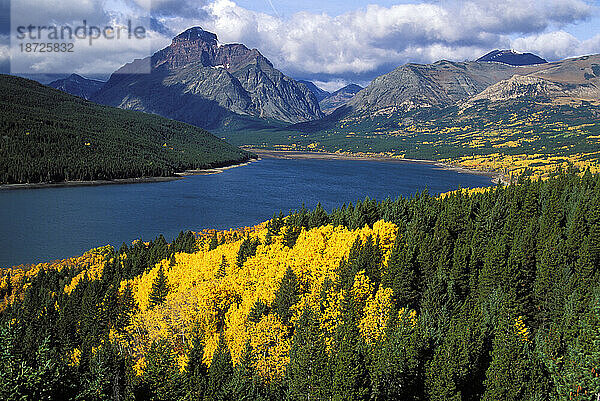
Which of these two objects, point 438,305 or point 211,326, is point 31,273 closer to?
point 211,326

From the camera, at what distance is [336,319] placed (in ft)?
168

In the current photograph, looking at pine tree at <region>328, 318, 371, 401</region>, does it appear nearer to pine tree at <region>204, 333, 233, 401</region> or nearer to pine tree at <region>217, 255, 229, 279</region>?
pine tree at <region>204, 333, 233, 401</region>

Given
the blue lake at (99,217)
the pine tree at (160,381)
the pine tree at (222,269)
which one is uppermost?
the pine tree at (222,269)

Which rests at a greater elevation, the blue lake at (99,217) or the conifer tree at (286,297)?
the conifer tree at (286,297)

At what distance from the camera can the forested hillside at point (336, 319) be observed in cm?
3800

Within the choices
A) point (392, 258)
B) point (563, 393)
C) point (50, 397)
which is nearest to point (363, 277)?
point (392, 258)

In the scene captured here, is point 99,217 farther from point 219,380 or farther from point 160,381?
point 219,380

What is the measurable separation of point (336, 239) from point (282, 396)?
38.8m

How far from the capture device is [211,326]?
54344 mm

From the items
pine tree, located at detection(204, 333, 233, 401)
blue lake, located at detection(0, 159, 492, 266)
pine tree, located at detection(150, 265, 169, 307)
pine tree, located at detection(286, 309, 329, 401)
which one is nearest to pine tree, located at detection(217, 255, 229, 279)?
pine tree, located at detection(150, 265, 169, 307)

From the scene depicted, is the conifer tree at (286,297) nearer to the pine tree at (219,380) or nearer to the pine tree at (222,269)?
the pine tree at (222,269)

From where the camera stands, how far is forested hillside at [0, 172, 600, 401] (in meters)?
38.0

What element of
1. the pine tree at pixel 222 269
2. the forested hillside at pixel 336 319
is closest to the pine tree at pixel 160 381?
the forested hillside at pixel 336 319

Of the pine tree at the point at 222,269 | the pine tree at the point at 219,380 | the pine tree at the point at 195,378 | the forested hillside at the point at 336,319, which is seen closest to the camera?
the pine tree at the point at 219,380
